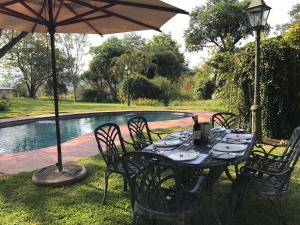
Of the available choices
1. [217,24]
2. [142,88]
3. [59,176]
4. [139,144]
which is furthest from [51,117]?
[217,24]

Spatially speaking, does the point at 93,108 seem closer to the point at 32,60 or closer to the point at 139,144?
the point at 32,60

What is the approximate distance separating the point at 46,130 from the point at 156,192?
9.32 meters

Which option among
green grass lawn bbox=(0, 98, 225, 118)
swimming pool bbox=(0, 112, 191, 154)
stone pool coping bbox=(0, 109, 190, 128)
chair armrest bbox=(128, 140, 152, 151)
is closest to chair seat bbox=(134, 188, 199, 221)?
chair armrest bbox=(128, 140, 152, 151)

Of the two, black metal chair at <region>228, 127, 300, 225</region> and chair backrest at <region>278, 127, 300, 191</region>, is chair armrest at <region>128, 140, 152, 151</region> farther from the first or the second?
chair backrest at <region>278, 127, 300, 191</region>

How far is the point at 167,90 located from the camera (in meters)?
20.2

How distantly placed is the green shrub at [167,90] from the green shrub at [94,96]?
19.3 feet

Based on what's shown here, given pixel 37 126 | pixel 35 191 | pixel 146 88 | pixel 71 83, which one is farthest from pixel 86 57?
pixel 35 191

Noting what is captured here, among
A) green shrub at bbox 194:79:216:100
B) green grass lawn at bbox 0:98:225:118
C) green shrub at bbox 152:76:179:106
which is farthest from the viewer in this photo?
green shrub at bbox 194:79:216:100

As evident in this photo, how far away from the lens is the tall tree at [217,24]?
28031mm

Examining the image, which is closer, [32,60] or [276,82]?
[276,82]

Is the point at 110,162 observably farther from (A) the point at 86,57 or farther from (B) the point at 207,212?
(A) the point at 86,57

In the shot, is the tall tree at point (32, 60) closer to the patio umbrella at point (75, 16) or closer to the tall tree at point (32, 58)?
the tall tree at point (32, 58)

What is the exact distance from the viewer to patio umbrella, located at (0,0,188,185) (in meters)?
3.96

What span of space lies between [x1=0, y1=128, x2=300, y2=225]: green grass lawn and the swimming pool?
439 cm
